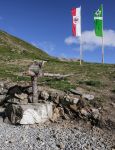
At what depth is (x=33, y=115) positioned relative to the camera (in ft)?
74.9

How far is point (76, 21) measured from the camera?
145ft

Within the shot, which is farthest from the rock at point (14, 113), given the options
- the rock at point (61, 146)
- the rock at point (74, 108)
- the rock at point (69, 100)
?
the rock at point (61, 146)

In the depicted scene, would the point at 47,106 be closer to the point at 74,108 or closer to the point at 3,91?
the point at 74,108

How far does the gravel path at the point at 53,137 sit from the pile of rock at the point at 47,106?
65cm

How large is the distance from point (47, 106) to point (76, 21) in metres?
22.4

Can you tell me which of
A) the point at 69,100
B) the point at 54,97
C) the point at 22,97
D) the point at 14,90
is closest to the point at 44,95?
the point at 54,97

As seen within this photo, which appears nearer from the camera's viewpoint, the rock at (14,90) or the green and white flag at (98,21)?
the rock at (14,90)

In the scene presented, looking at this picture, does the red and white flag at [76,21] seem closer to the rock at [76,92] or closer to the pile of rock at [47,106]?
the pile of rock at [47,106]

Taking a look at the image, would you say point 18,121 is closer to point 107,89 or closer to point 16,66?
point 107,89

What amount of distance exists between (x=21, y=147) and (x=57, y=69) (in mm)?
18639

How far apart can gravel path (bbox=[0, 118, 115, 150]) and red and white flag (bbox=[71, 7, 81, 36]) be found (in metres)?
22.7

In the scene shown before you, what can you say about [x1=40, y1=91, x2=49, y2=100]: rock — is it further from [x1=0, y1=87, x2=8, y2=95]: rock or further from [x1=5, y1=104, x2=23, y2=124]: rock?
[x1=0, y1=87, x2=8, y2=95]: rock

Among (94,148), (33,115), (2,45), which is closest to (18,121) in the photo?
(33,115)

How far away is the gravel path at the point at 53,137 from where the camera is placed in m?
19.3
